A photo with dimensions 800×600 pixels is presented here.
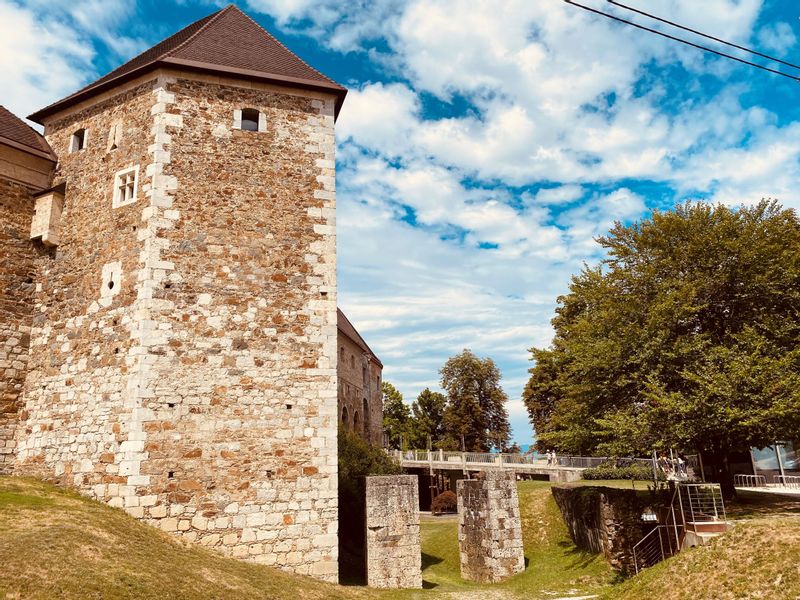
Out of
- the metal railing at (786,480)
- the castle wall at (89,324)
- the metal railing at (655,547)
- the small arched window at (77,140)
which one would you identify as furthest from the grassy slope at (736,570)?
the metal railing at (786,480)

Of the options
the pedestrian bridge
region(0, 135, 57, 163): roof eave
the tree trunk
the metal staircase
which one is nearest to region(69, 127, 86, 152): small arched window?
region(0, 135, 57, 163): roof eave

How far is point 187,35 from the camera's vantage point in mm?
15805

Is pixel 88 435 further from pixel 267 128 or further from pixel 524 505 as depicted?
pixel 524 505

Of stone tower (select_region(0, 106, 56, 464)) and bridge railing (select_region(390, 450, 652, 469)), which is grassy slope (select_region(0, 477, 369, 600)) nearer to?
stone tower (select_region(0, 106, 56, 464))

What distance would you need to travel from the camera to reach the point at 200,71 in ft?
44.6

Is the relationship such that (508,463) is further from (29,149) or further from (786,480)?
(29,149)

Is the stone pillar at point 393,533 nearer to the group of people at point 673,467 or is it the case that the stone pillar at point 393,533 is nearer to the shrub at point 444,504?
the group of people at point 673,467

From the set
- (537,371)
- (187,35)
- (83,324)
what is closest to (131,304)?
(83,324)

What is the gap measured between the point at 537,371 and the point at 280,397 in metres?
29.2

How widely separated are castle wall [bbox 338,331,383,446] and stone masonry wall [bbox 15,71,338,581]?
48.3 feet

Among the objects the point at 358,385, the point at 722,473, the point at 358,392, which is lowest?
the point at 722,473

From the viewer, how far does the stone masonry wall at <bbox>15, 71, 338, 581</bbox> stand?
38.0 ft

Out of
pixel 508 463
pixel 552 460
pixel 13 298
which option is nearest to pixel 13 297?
pixel 13 298

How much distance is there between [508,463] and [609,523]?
18964 millimetres
